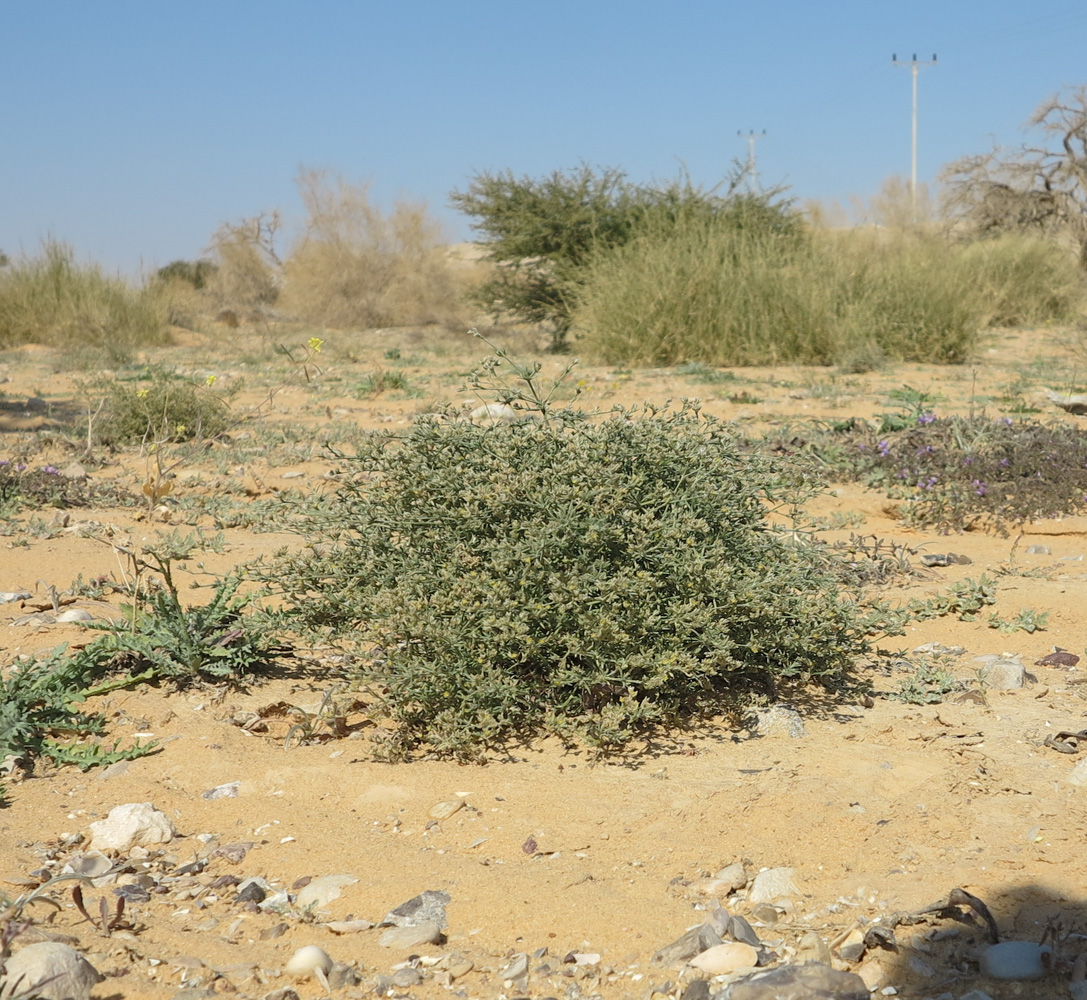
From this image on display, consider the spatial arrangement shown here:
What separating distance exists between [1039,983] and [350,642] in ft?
6.72

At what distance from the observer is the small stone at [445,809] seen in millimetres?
2348

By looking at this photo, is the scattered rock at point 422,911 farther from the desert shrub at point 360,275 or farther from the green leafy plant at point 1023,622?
the desert shrub at point 360,275

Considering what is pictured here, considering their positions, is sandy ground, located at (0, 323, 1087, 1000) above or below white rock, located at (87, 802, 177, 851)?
below

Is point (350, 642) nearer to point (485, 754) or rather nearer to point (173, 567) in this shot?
point (485, 754)

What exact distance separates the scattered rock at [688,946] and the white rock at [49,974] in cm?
89

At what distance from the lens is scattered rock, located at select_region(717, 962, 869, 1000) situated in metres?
1.63

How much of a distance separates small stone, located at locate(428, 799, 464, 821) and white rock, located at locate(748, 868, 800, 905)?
25.9 inches

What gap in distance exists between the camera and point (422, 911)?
6.50 ft

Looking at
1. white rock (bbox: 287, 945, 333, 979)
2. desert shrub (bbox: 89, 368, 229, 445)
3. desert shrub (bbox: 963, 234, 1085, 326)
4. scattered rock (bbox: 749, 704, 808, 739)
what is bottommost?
white rock (bbox: 287, 945, 333, 979)

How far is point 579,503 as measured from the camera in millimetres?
2689

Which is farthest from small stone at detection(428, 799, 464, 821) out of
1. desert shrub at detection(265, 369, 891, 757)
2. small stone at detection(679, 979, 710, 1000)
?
small stone at detection(679, 979, 710, 1000)

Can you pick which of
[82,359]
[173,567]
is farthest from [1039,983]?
[82,359]

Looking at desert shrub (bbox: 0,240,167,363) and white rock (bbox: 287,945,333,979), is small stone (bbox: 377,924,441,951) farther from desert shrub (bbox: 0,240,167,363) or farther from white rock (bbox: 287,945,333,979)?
desert shrub (bbox: 0,240,167,363)

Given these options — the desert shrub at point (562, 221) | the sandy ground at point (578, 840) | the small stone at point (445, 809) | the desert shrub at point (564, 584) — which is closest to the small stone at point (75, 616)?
the sandy ground at point (578, 840)
